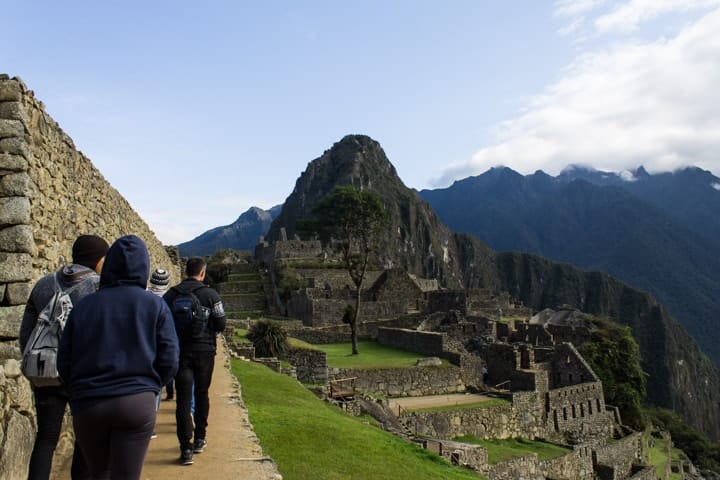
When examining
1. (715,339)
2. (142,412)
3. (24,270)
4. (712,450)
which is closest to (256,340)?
(24,270)

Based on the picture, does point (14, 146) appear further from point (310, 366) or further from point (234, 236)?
point (234, 236)

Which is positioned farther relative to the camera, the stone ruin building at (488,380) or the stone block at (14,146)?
the stone ruin building at (488,380)

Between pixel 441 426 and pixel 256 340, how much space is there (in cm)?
731

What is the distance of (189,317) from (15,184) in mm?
1951

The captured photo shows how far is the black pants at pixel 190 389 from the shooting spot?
18.3 feet

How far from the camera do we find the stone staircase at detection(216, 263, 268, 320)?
4106 centimetres

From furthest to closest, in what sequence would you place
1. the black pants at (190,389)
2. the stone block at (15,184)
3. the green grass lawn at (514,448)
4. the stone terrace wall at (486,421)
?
1. the stone terrace wall at (486,421)
2. the green grass lawn at (514,448)
3. the black pants at (190,389)
4. the stone block at (15,184)

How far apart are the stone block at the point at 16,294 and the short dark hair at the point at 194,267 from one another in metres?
1.52

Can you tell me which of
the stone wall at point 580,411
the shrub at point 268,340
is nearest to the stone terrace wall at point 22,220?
the shrub at point 268,340

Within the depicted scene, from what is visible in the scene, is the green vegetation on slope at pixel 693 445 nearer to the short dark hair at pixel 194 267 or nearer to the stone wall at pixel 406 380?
the stone wall at pixel 406 380

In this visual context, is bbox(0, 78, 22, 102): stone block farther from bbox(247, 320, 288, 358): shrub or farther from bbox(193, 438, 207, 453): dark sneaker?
bbox(247, 320, 288, 358): shrub

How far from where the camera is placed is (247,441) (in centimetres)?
659

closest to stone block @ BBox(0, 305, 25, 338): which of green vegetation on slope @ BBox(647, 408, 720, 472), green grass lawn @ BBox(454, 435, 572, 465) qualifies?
green grass lawn @ BBox(454, 435, 572, 465)

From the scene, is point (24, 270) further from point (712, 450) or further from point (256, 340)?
point (712, 450)
